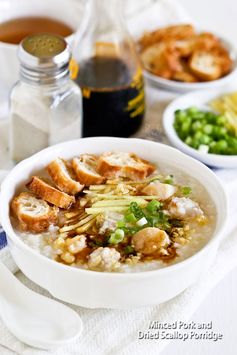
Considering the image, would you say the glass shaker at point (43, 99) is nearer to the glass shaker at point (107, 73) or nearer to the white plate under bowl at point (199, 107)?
the glass shaker at point (107, 73)

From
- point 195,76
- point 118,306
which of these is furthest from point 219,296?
point 195,76

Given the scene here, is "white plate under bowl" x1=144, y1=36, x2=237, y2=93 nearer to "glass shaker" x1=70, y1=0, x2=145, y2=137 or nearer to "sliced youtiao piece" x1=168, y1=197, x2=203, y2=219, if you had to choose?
"glass shaker" x1=70, y1=0, x2=145, y2=137

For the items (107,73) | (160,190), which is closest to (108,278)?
(160,190)

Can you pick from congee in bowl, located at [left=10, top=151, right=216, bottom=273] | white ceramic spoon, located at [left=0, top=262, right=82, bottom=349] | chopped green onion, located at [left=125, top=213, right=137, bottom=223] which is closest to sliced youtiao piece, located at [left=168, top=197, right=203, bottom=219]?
congee in bowl, located at [left=10, top=151, right=216, bottom=273]

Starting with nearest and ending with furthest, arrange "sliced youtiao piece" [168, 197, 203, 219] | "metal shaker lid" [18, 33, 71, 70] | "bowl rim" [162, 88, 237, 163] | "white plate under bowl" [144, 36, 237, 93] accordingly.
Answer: "sliced youtiao piece" [168, 197, 203, 219]
"metal shaker lid" [18, 33, 71, 70]
"bowl rim" [162, 88, 237, 163]
"white plate under bowl" [144, 36, 237, 93]

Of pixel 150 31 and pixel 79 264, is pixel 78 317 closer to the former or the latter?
pixel 79 264

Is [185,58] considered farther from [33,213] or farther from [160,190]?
[33,213]
